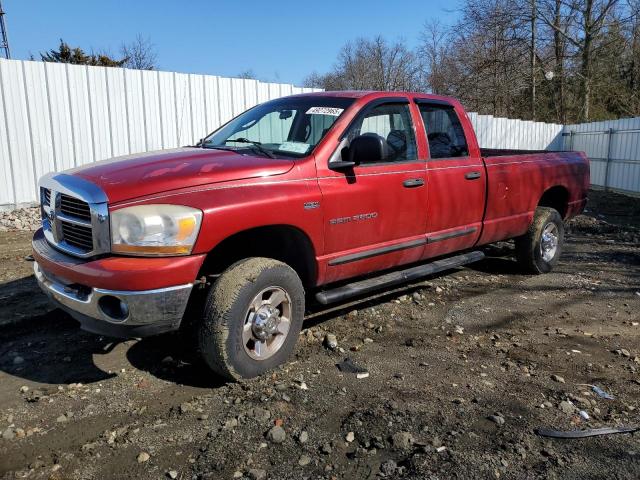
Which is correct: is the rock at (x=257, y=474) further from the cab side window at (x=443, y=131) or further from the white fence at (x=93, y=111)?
the white fence at (x=93, y=111)

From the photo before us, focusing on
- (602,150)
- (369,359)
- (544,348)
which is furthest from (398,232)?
(602,150)

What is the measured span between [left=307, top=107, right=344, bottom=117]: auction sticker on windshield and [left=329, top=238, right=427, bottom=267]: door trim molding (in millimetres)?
1147

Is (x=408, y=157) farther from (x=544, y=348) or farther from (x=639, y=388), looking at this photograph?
(x=639, y=388)

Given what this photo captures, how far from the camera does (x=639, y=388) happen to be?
11.8 feet

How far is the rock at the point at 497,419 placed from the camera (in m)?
3.10

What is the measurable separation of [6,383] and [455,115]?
458 cm

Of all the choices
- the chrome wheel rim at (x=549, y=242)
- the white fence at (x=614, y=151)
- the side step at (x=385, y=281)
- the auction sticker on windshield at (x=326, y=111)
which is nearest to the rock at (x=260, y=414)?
the side step at (x=385, y=281)

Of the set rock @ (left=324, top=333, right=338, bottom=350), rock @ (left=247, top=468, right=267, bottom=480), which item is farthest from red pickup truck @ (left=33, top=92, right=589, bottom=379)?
rock @ (left=247, top=468, right=267, bottom=480)

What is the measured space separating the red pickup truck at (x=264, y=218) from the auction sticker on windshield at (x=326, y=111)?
1cm

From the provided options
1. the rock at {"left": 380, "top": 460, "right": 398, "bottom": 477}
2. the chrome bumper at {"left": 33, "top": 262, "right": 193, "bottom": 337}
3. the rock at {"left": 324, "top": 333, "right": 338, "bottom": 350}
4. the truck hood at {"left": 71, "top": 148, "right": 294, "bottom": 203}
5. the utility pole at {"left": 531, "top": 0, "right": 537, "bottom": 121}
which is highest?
the utility pole at {"left": 531, "top": 0, "right": 537, "bottom": 121}

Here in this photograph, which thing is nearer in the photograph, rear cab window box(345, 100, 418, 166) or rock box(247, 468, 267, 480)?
→ rock box(247, 468, 267, 480)

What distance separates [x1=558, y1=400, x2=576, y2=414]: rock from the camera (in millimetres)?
3252

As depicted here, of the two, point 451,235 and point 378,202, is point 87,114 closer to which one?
point 378,202

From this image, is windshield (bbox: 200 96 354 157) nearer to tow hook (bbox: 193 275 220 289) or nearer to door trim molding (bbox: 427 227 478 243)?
tow hook (bbox: 193 275 220 289)
